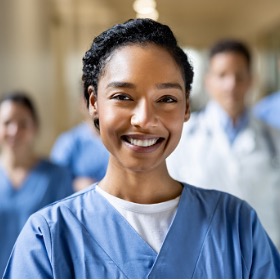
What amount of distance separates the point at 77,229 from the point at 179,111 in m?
0.23

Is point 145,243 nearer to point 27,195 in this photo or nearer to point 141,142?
point 141,142

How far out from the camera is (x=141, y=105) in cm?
74

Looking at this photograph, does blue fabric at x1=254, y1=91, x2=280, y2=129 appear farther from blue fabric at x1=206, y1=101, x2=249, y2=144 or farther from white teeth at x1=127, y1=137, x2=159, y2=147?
white teeth at x1=127, y1=137, x2=159, y2=147

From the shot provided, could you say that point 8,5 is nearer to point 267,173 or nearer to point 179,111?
point 267,173

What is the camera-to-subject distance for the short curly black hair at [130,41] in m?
0.79

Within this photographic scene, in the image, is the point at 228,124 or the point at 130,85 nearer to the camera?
the point at 130,85

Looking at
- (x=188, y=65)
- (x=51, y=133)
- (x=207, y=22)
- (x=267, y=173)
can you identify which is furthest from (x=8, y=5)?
(x=207, y=22)

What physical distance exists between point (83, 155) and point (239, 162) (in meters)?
0.94

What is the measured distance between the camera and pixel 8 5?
296cm

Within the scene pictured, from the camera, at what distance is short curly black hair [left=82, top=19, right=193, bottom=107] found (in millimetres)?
790

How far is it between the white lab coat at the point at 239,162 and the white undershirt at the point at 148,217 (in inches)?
22.3

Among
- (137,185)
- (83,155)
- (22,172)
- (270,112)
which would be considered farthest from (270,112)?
(137,185)

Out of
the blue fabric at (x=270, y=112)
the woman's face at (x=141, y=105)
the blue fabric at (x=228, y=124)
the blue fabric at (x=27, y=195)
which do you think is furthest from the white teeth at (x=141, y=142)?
the blue fabric at (x=270, y=112)

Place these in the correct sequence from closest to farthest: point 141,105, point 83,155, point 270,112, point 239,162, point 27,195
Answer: point 141,105 < point 239,162 < point 27,195 < point 270,112 < point 83,155
